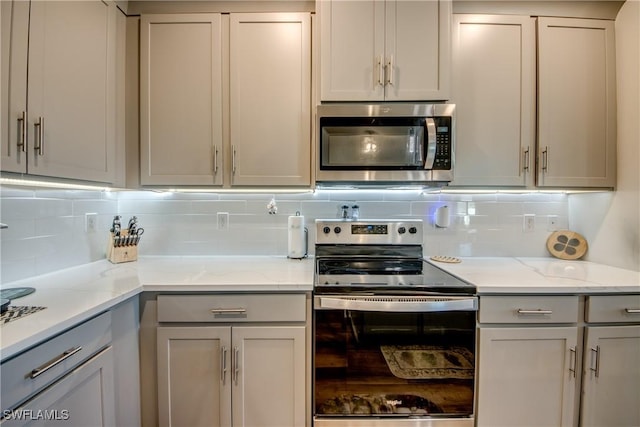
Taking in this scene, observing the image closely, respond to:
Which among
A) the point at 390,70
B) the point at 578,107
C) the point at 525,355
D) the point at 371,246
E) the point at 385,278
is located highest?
the point at 390,70

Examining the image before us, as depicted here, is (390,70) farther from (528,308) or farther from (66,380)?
(66,380)

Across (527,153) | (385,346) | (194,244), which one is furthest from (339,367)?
(527,153)

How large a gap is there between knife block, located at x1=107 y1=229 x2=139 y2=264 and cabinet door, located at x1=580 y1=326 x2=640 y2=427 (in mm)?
2427

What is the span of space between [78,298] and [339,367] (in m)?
1.08

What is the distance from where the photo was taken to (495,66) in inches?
64.0

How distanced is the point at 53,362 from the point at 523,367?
179 cm

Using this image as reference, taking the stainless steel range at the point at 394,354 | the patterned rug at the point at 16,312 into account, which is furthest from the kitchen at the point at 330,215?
the patterned rug at the point at 16,312

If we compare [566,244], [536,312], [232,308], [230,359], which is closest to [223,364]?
[230,359]

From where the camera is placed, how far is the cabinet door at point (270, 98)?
5.27ft

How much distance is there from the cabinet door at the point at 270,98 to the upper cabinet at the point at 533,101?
0.86m

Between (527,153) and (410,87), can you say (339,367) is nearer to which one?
(410,87)

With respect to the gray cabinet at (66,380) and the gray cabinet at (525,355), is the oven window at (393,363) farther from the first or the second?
the gray cabinet at (66,380)

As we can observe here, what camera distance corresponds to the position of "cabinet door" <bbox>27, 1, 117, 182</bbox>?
3.60ft

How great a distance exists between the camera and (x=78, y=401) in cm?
97
